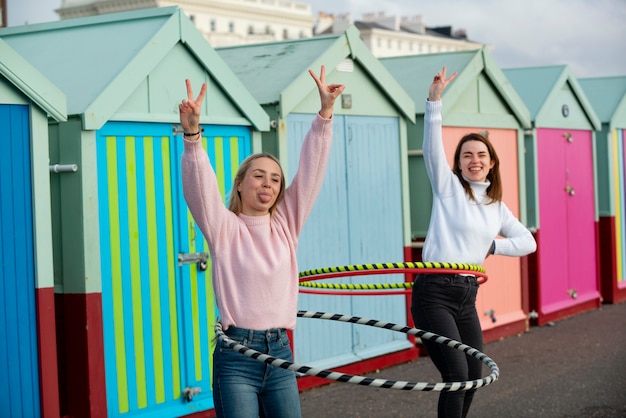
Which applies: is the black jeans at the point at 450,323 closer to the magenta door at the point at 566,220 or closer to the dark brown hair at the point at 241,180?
the dark brown hair at the point at 241,180

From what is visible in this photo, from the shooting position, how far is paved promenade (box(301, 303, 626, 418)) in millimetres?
8516

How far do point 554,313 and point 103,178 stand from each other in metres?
7.73

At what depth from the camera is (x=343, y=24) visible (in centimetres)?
11419

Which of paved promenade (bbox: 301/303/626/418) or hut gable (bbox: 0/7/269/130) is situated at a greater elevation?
hut gable (bbox: 0/7/269/130)

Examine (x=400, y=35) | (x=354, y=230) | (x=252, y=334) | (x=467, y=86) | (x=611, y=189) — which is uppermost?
(x=400, y=35)

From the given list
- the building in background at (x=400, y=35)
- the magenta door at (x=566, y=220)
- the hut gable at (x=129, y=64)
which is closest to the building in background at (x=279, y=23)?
the building in background at (x=400, y=35)

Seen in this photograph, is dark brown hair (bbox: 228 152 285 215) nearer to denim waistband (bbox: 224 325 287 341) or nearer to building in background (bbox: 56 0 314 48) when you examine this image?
denim waistband (bbox: 224 325 287 341)

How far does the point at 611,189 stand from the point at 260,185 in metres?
11.1

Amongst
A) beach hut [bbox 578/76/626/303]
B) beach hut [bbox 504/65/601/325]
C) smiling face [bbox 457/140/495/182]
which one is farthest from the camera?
beach hut [bbox 578/76/626/303]

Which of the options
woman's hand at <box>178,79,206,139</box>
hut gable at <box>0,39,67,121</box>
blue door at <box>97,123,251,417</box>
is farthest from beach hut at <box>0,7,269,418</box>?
woman's hand at <box>178,79,206,139</box>

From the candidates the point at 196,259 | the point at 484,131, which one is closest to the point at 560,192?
the point at 484,131

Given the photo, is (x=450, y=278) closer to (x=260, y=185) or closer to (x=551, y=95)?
(x=260, y=185)

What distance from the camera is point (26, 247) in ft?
21.9

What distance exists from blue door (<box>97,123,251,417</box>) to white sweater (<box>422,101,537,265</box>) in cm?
216
